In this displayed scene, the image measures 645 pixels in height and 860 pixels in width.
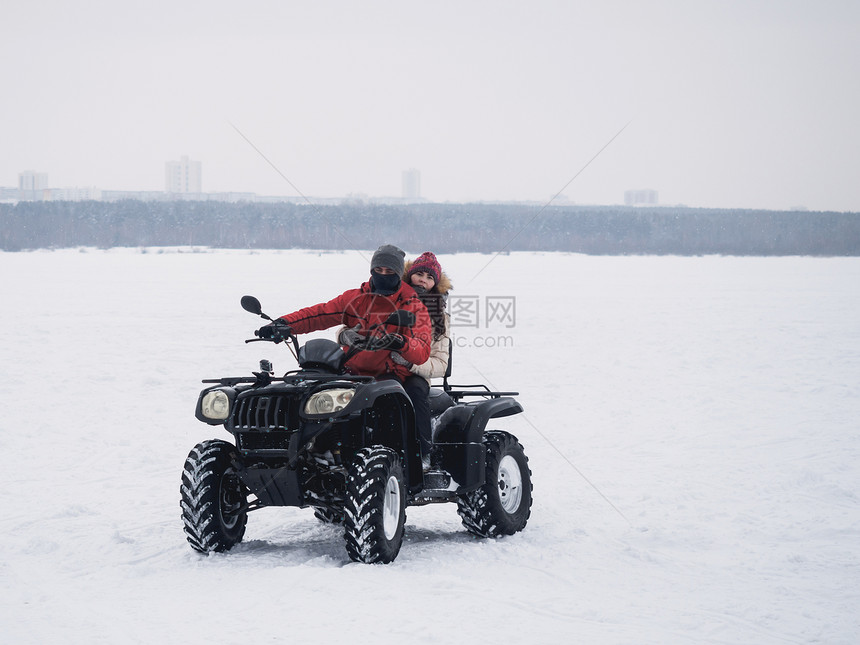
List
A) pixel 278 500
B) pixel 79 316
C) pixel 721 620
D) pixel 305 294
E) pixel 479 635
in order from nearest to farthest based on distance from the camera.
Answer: pixel 479 635, pixel 721 620, pixel 278 500, pixel 79 316, pixel 305 294

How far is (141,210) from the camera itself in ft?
239

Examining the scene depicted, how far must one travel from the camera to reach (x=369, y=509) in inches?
214

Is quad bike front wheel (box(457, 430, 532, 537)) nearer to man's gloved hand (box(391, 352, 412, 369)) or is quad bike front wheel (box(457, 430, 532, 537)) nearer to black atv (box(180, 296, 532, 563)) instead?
black atv (box(180, 296, 532, 563))

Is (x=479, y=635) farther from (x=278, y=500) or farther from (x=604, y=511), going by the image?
(x=604, y=511)

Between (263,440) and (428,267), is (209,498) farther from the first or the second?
(428,267)

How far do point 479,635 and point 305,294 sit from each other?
21.7 metres

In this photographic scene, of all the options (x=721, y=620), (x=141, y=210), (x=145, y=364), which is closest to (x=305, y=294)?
(x=145, y=364)

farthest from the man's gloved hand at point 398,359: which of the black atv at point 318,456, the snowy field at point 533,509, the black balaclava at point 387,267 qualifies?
the snowy field at point 533,509

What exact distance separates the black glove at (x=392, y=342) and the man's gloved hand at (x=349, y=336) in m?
0.38

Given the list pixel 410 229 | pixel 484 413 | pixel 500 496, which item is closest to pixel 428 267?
pixel 484 413

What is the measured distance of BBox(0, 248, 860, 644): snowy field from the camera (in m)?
4.66

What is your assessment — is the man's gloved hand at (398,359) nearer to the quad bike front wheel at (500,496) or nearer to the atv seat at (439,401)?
the atv seat at (439,401)

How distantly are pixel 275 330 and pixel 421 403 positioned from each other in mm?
1004

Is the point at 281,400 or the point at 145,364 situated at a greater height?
the point at 281,400
